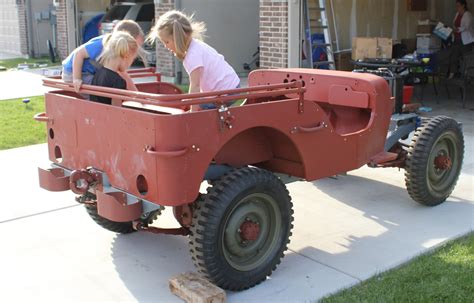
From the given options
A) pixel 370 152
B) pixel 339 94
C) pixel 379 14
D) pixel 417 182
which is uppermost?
pixel 379 14

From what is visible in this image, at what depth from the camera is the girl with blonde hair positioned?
14.2 ft

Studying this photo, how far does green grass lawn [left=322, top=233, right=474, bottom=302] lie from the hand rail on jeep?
1341 mm

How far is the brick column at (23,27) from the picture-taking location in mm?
20562

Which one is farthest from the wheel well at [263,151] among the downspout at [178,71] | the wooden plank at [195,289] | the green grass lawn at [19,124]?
the downspout at [178,71]

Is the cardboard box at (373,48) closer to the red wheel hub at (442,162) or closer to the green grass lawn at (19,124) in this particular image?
the green grass lawn at (19,124)

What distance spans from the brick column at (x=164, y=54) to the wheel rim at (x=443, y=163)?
28.1 ft

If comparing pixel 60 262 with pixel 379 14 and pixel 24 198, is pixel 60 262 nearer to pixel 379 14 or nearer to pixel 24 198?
→ pixel 24 198

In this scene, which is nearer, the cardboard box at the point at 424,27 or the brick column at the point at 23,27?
the cardboard box at the point at 424,27

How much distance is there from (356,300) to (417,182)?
192cm

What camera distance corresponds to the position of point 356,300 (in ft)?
12.7

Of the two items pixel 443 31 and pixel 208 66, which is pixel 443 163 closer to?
pixel 208 66

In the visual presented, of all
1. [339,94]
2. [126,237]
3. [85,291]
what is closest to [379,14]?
[339,94]

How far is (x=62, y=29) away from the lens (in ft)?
58.4

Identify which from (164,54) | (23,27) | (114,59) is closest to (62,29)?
(23,27)
